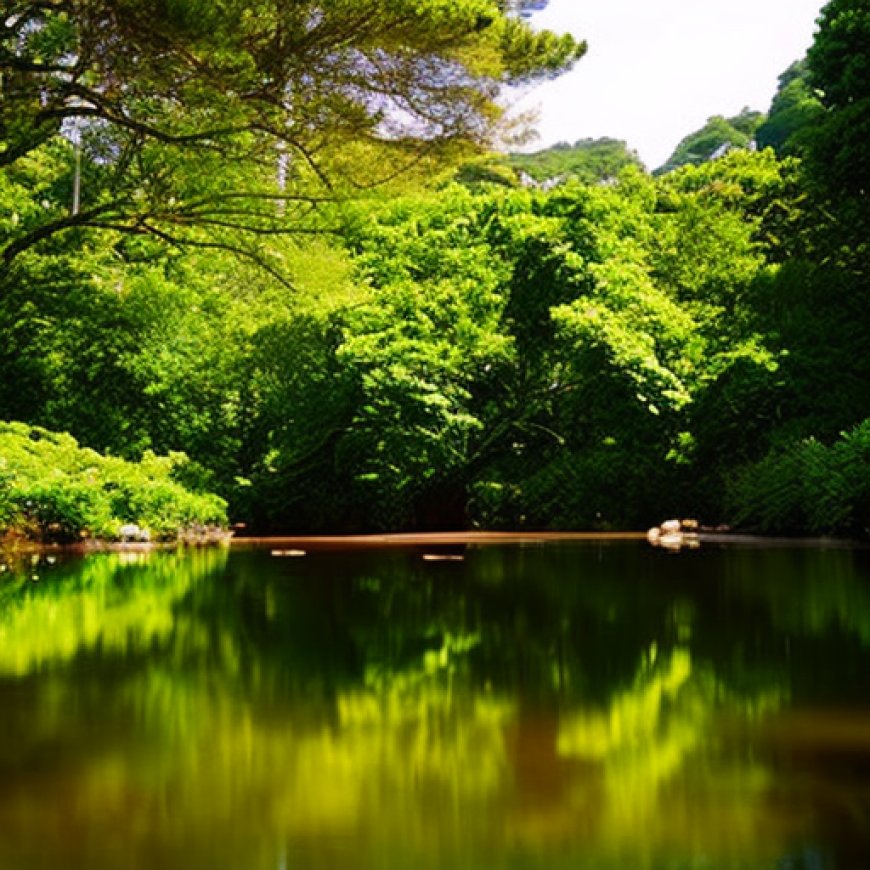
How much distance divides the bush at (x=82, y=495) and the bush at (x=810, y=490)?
24.4ft

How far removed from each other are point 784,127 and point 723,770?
134ft

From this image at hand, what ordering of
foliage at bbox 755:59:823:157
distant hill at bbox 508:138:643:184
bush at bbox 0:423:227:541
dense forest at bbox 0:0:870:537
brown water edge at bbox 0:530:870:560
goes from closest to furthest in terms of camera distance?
1. bush at bbox 0:423:227:541
2. brown water edge at bbox 0:530:870:560
3. dense forest at bbox 0:0:870:537
4. foliage at bbox 755:59:823:157
5. distant hill at bbox 508:138:643:184

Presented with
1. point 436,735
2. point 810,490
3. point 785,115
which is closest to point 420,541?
point 810,490

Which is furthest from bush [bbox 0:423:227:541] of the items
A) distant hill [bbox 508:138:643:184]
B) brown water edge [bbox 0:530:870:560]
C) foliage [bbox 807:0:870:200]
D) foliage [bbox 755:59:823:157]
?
foliage [bbox 755:59:823:157]

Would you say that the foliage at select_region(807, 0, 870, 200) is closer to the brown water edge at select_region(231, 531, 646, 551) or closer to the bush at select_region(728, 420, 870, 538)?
the bush at select_region(728, 420, 870, 538)

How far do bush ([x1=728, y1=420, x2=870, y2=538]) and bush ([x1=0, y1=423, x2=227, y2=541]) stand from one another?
744cm

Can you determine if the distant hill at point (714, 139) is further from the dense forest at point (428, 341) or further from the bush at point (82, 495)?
the bush at point (82, 495)

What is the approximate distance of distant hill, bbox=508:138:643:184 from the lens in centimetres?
3738

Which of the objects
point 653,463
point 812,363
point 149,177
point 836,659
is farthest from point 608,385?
point 836,659

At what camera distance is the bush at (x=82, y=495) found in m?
11.9

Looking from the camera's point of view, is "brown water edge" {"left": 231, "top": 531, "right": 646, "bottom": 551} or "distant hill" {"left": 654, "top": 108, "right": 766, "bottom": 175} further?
"distant hill" {"left": 654, "top": 108, "right": 766, "bottom": 175}

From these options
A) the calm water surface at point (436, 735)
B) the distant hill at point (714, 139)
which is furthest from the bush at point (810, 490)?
the distant hill at point (714, 139)

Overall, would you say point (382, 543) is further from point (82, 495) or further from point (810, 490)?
point (810, 490)

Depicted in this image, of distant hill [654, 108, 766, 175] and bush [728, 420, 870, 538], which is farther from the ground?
distant hill [654, 108, 766, 175]
